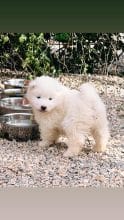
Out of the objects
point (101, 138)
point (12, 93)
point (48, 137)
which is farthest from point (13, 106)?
point (101, 138)

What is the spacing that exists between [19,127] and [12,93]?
29 centimetres

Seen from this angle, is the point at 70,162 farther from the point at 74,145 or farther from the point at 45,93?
the point at 45,93

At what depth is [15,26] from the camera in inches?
146

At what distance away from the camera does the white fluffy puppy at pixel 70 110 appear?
3688 mm

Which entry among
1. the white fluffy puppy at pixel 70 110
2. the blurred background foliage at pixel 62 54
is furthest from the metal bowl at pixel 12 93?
the white fluffy puppy at pixel 70 110

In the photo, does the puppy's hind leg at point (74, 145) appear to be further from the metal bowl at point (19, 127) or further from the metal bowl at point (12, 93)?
the metal bowl at point (12, 93)

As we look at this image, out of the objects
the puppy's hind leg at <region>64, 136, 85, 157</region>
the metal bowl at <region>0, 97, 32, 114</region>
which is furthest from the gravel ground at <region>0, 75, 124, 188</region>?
the metal bowl at <region>0, 97, 32, 114</region>

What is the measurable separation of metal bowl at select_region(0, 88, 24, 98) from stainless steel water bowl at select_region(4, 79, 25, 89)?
30mm

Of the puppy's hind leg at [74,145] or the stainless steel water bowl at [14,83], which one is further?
the stainless steel water bowl at [14,83]

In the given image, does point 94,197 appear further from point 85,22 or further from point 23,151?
point 85,22

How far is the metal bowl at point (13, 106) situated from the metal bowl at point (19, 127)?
3cm

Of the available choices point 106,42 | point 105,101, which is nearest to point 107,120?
point 105,101

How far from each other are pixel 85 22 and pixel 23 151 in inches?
30.1

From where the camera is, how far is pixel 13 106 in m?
4.08
